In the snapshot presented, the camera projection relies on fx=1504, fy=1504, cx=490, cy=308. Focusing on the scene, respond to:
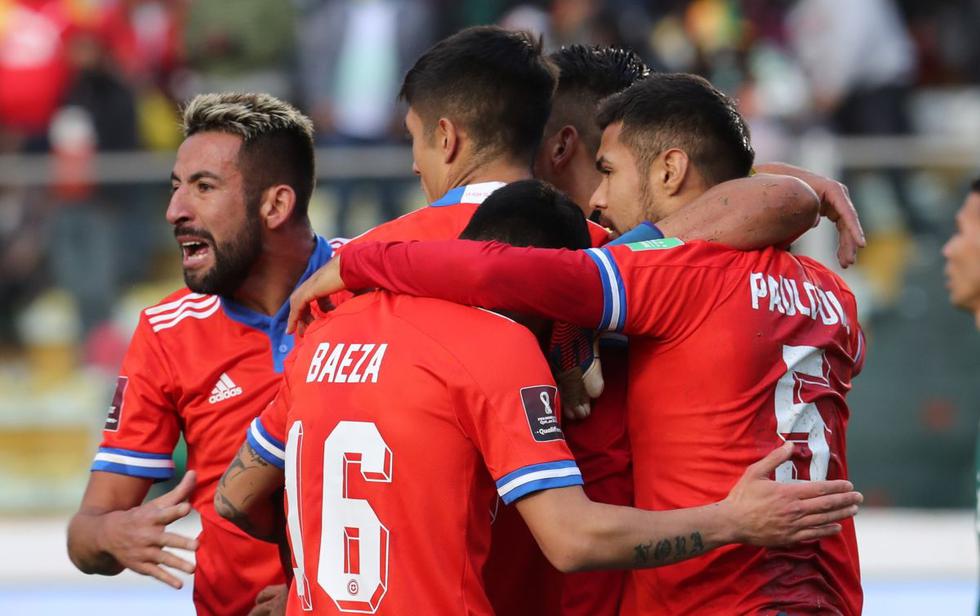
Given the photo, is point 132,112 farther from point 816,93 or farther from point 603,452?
point 603,452

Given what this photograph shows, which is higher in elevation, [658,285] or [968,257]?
[968,257]

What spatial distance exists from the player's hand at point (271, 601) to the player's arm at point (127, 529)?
0.23m

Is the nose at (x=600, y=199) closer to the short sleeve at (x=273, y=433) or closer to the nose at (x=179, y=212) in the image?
the short sleeve at (x=273, y=433)

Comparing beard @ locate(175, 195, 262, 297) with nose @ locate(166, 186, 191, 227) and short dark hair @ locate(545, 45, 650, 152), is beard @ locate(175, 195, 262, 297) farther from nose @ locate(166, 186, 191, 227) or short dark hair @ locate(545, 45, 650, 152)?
short dark hair @ locate(545, 45, 650, 152)

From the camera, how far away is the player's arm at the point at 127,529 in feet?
13.3

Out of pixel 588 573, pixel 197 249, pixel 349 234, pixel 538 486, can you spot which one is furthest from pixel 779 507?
pixel 349 234

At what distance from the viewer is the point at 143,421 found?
447cm

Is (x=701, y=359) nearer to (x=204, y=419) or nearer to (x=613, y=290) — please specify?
(x=613, y=290)

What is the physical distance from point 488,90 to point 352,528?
4.30 ft

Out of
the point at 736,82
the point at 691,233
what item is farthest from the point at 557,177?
the point at 736,82

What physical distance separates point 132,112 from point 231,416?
638 centimetres

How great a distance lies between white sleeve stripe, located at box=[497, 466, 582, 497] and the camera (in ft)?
10.6

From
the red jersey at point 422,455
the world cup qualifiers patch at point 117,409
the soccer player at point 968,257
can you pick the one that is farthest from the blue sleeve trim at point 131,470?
the soccer player at point 968,257

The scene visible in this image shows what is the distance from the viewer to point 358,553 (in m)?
3.35
